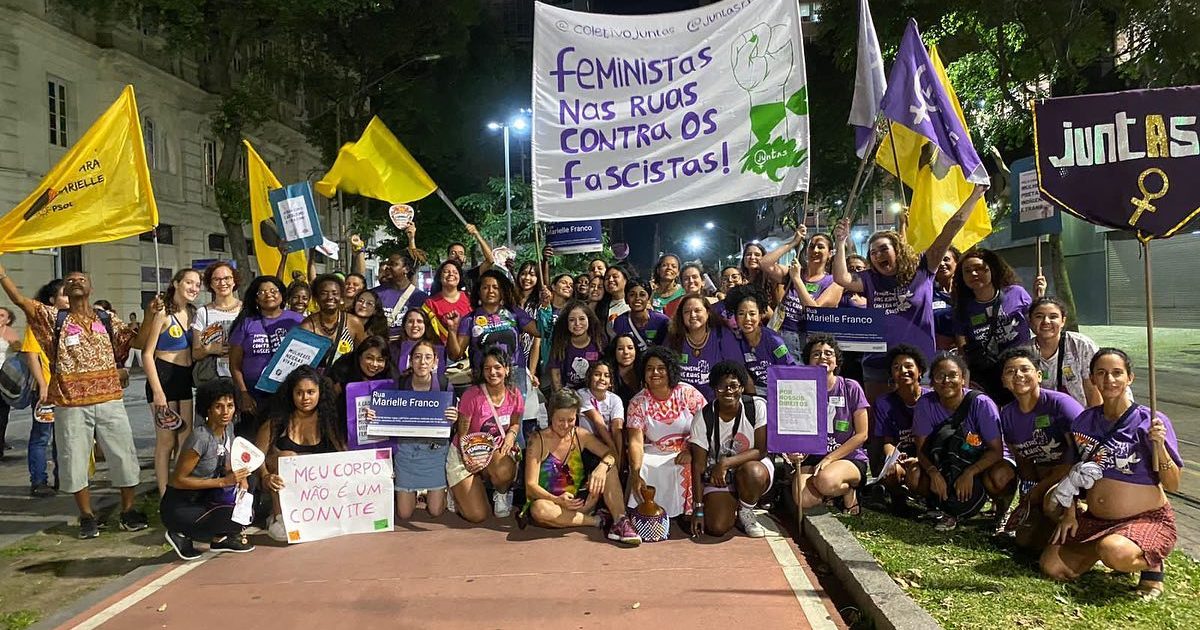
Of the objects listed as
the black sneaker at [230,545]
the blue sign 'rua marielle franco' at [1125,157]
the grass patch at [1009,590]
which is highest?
the blue sign 'rua marielle franco' at [1125,157]

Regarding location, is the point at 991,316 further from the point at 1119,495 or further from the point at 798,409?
the point at 1119,495

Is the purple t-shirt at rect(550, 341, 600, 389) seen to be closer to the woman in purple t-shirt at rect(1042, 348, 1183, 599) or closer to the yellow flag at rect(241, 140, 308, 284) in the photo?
the woman in purple t-shirt at rect(1042, 348, 1183, 599)

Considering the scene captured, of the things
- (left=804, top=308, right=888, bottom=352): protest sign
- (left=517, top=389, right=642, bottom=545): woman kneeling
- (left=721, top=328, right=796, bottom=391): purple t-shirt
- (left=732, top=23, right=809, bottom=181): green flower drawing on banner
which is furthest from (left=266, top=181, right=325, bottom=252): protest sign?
(left=804, top=308, right=888, bottom=352): protest sign

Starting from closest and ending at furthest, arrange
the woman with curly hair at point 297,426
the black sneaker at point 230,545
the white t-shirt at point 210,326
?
the black sneaker at point 230,545, the woman with curly hair at point 297,426, the white t-shirt at point 210,326

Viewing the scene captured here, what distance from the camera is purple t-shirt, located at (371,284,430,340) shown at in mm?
7371

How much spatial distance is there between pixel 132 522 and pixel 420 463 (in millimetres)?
2247

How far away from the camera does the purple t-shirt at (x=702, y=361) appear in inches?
250

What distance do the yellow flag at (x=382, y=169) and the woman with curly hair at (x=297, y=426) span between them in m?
2.67

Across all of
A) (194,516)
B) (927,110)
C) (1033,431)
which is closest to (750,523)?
(1033,431)

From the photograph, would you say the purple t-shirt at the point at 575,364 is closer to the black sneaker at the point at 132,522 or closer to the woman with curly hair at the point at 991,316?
the woman with curly hair at the point at 991,316

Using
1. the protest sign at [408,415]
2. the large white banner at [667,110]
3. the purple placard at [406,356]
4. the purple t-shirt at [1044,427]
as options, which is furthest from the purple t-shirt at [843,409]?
the purple placard at [406,356]

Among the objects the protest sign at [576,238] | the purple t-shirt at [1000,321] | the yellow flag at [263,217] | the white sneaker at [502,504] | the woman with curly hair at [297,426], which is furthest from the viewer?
the protest sign at [576,238]

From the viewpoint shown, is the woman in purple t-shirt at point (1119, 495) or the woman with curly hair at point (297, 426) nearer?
the woman in purple t-shirt at point (1119, 495)

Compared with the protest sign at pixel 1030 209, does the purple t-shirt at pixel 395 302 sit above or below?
below
